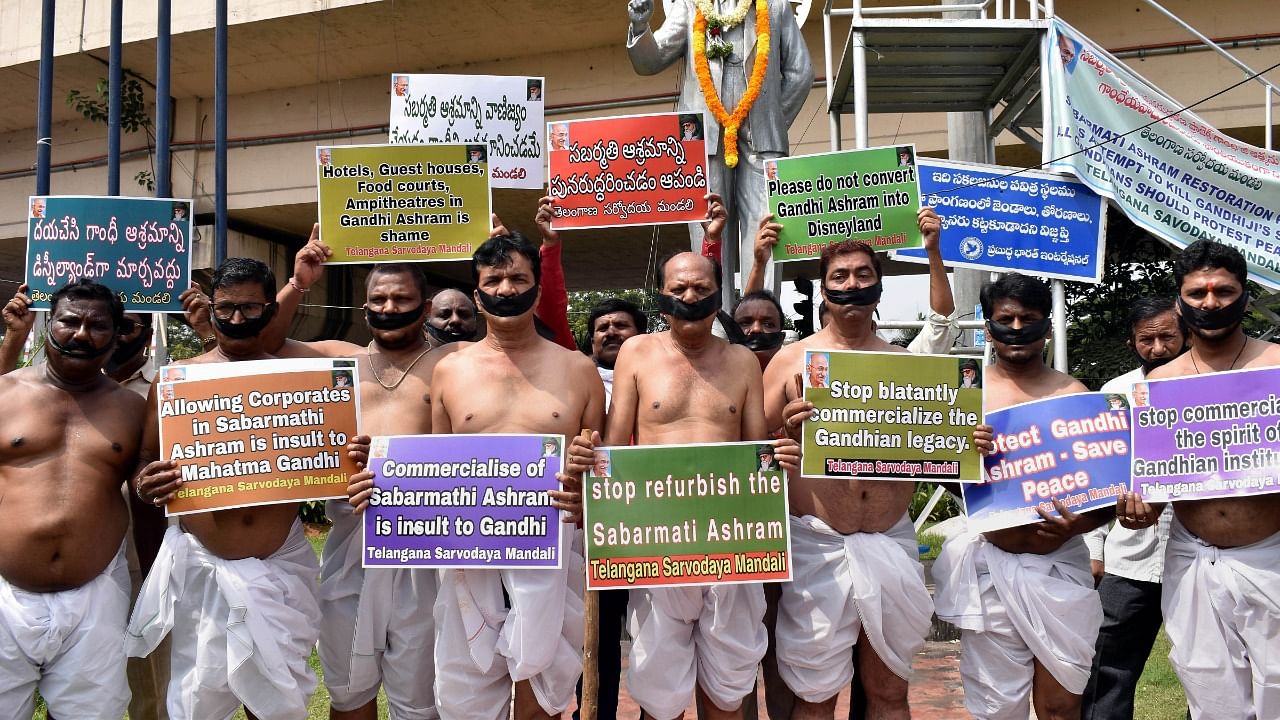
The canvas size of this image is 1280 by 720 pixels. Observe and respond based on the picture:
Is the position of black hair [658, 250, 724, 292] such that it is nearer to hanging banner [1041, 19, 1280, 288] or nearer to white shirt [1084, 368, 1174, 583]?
white shirt [1084, 368, 1174, 583]

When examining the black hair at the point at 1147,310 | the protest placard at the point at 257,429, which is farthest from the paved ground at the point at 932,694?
the protest placard at the point at 257,429

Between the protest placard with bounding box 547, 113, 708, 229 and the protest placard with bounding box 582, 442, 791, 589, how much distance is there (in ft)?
6.29

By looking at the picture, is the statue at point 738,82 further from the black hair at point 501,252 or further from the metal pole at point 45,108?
the metal pole at point 45,108

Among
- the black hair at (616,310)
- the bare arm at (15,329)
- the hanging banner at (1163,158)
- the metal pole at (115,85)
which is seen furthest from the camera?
the metal pole at (115,85)

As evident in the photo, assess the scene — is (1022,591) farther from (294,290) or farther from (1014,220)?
(294,290)

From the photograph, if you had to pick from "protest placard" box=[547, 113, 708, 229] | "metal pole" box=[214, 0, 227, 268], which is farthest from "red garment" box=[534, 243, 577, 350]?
"metal pole" box=[214, 0, 227, 268]

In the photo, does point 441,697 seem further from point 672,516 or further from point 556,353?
point 556,353

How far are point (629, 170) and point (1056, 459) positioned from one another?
2.73 m

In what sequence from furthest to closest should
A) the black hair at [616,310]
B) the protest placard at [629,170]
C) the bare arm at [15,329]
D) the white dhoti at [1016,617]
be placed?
the black hair at [616,310] → the protest placard at [629,170] → the bare arm at [15,329] → the white dhoti at [1016,617]

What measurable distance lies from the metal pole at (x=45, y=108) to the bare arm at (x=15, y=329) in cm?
542

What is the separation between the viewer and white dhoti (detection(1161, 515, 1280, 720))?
172 inches

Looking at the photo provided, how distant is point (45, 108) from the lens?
10109 millimetres

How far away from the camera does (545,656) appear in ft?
14.5

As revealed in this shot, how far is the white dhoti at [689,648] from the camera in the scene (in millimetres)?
4527
